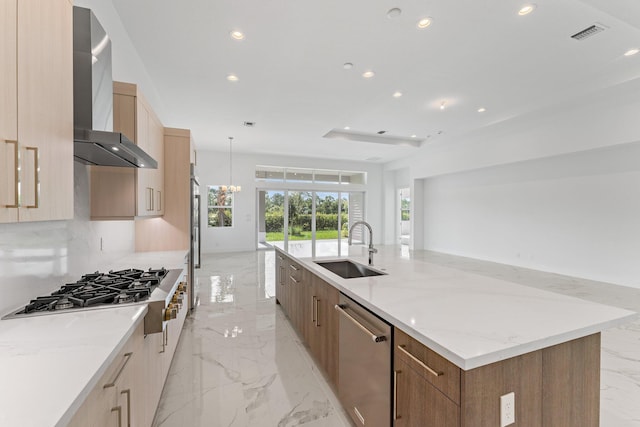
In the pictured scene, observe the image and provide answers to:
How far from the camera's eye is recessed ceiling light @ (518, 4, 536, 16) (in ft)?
8.72

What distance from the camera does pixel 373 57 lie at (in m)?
3.57

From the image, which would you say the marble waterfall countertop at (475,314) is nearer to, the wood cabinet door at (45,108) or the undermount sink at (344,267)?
the undermount sink at (344,267)

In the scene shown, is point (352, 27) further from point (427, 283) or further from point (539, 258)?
point (539, 258)

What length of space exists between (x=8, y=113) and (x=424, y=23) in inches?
131

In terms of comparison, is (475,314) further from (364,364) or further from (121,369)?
(121,369)

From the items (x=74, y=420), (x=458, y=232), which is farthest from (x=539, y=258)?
(x=74, y=420)

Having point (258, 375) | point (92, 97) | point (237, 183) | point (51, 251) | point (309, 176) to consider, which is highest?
point (309, 176)

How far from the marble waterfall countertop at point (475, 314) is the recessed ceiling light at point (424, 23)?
256 centimetres

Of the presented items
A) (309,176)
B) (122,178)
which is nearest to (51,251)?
(122,178)

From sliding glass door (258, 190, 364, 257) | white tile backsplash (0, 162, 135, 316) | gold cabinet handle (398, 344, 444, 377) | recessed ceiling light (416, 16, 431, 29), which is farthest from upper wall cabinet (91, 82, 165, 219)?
sliding glass door (258, 190, 364, 257)

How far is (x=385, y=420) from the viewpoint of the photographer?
1360mm

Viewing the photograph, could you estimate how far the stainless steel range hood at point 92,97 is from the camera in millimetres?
1546

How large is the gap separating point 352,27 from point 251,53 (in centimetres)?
129

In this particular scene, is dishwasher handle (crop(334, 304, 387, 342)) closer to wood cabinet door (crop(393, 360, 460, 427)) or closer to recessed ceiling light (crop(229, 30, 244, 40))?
wood cabinet door (crop(393, 360, 460, 427))
